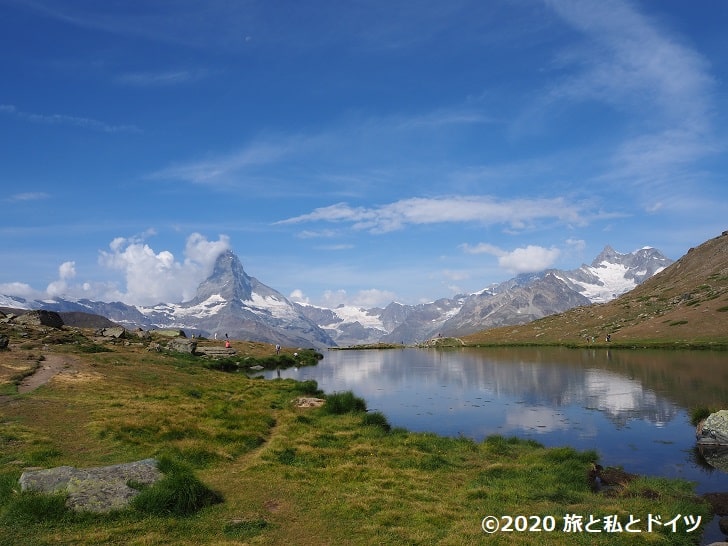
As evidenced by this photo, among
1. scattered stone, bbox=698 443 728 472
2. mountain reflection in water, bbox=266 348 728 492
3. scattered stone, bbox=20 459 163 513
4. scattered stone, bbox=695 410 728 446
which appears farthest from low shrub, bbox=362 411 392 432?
scattered stone, bbox=695 410 728 446

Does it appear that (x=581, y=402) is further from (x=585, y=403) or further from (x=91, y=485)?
(x=91, y=485)

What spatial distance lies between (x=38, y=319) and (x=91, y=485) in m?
93.9

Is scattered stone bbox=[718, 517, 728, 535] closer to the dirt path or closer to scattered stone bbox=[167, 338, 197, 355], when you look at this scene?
the dirt path

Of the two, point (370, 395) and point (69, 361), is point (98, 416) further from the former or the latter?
point (370, 395)

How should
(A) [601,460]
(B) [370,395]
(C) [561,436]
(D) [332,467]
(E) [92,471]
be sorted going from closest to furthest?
1. (E) [92,471]
2. (D) [332,467]
3. (A) [601,460]
4. (C) [561,436]
5. (B) [370,395]

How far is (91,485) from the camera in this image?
19016 millimetres

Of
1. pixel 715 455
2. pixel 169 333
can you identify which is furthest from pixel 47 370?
pixel 169 333

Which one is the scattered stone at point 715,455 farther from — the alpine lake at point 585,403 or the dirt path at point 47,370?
the dirt path at point 47,370

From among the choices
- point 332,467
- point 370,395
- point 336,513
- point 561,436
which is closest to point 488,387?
point 370,395

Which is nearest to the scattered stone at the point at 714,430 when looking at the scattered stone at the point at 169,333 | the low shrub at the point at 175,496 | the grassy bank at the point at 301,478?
the grassy bank at the point at 301,478

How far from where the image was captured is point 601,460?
108 feet

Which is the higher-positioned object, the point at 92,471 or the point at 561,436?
the point at 92,471

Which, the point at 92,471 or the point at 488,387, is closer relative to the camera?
the point at 92,471

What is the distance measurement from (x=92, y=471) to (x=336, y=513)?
33.8ft
